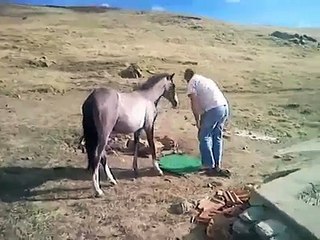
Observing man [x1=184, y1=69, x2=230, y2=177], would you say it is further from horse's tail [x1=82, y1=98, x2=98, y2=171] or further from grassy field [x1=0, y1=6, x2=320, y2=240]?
horse's tail [x1=82, y1=98, x2=98, y2=171]

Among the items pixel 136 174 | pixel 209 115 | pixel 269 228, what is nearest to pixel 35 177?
pixel 136 174

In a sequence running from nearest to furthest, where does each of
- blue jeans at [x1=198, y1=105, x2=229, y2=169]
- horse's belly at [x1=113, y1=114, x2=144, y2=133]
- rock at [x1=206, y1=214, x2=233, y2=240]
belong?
1. rock at [x1=206, y1=214, x2=233, y2=240]
2. horse's belly at [x1=113, y1=114, x2=144, y2=133]
3. blue jeans at [x1=198, y1=105, x2=229, y2=169]

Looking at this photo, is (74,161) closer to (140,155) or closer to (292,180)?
(140,155)

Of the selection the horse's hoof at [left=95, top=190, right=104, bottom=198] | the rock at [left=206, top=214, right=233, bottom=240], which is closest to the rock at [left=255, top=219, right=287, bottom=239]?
the rock at [left=206, top=214, right=233, bottom=240]

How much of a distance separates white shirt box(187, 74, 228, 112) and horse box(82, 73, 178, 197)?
0.63 meters

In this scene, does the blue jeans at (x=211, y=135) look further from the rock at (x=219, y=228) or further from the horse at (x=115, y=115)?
the rock at (x=219, y=228)

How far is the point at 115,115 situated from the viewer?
6484mm

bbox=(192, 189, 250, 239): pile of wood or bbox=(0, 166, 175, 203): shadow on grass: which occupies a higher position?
bbox=(192, 189, 250, 239): pile of wood

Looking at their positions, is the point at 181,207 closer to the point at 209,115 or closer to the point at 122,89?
the point at 209,115

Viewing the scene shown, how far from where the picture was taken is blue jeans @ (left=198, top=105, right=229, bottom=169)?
23.0ft

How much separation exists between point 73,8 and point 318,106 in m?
12.5

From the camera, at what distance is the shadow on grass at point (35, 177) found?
630 cm

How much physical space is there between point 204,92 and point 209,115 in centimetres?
30

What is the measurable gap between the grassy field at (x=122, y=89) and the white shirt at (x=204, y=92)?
0.91 metres
